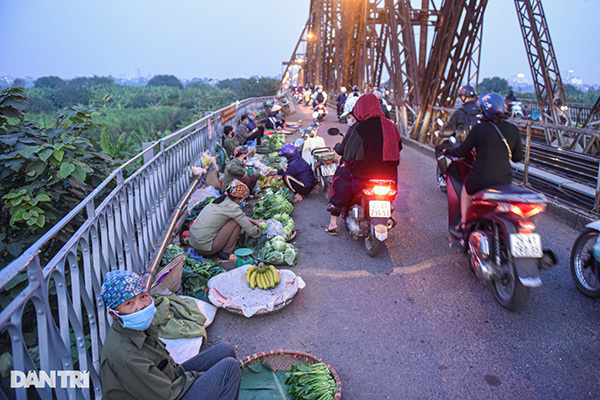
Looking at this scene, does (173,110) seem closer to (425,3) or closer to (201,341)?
(425,3)

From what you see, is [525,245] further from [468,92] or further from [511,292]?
[468,92]

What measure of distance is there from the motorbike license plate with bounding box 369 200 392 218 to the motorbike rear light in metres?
1.53

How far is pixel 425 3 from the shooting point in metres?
14.0

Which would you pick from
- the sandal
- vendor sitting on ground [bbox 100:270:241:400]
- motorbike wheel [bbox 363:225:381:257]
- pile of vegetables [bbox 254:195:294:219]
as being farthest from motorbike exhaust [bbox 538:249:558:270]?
pile of vegetables [bbox 254:195:294:219]

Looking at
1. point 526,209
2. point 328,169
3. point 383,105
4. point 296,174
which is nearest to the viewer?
point 526,209

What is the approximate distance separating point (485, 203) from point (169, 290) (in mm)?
3301

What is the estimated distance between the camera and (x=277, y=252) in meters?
5.23

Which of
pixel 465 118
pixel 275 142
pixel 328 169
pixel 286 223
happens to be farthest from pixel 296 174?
pixel 275 142

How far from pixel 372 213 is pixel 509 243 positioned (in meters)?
1.68

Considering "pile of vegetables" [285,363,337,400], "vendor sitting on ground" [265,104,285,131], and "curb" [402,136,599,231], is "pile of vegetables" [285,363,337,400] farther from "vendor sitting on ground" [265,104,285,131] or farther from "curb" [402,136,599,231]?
"vendor sitting on ground" [265,104,285,131]

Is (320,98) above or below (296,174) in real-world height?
above

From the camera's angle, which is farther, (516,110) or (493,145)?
(516,110)

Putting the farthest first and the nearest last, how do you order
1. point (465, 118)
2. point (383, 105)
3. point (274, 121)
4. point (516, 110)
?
point (516, 110), point (274, 121), point (383, 105), point (465, 118)

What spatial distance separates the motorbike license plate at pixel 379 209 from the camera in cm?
499
